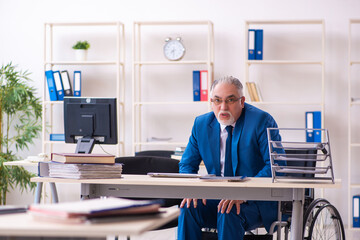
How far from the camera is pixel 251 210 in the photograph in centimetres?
297

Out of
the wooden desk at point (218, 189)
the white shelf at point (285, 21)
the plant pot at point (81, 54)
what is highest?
the white shelf at point (285, 21)

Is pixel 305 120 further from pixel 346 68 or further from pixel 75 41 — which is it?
pixel 75 41

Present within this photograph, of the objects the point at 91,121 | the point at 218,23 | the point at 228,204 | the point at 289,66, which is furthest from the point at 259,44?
the point at 228,204

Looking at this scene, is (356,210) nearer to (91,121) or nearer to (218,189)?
(91,121)

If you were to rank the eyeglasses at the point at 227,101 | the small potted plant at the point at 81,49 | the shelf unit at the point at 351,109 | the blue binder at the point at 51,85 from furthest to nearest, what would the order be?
1. the small potted plant at the point at 81,49
2. the blue binder at the point at 51,85
3. the shelf unit at the point at 351,109
4. the eyeglasses at the point at 227,101

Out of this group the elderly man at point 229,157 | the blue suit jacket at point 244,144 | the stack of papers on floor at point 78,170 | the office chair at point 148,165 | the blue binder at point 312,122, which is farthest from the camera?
the blue binder at point 312,122

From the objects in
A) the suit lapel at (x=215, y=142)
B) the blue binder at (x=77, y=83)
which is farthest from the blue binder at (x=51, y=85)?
the suit lapel at (x=215, y=142)

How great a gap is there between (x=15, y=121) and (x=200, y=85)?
6.85 feet

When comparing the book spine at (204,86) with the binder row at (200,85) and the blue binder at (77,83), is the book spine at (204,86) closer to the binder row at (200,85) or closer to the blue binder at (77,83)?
the binder row at (200,85)

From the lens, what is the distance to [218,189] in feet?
8.87

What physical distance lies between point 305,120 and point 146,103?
1.58 meters

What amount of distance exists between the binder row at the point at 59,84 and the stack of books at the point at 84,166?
3230 millimetres

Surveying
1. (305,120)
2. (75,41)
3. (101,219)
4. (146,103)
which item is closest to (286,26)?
(305,120)

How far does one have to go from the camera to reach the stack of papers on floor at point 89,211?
140 centimetres
